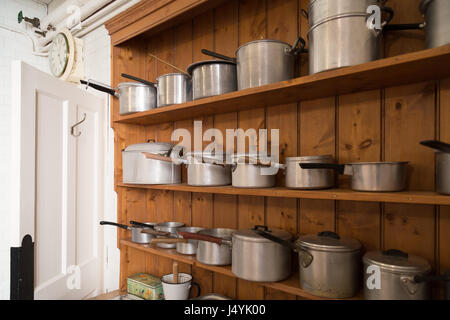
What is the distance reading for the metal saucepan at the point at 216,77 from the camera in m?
1.26

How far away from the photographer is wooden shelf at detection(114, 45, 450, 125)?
0.84 m

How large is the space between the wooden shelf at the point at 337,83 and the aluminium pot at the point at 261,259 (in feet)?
1.89

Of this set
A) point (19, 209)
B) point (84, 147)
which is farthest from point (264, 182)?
point (84, 147)

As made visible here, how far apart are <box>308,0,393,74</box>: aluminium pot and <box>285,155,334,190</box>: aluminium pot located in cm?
31

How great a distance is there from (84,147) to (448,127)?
6.38ft

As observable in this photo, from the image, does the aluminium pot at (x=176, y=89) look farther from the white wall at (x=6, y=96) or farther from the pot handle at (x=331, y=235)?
the white wall at (x=6, y=96)

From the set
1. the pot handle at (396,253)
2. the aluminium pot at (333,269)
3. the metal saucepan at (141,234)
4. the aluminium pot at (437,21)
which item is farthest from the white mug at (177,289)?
the aluminium pot at (437,21)

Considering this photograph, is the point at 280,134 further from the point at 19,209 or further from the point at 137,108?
the point at 19,209

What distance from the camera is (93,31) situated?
2287 mm

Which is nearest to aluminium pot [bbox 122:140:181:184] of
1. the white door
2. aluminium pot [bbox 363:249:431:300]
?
the white door

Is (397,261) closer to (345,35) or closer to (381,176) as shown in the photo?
(381,176)

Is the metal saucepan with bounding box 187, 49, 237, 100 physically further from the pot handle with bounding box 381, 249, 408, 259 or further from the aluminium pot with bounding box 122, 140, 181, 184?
the pot handle with bounding box 381, 249, 408, 259

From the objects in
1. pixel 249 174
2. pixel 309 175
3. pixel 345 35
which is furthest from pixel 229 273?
pixel 345 35

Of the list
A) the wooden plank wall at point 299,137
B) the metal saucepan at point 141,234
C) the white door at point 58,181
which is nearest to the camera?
the wooden plank wall at point 299,137
